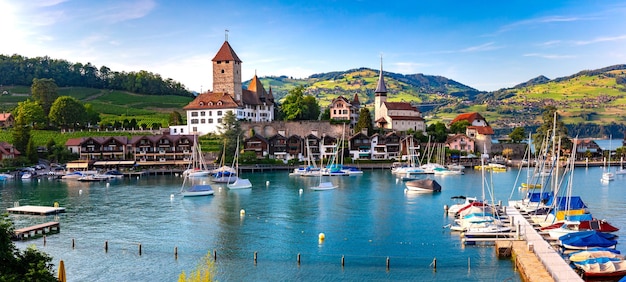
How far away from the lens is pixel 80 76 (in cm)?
14400

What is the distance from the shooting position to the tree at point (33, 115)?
9811cm

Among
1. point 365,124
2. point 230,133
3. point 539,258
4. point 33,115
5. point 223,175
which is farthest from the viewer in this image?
point 33,115

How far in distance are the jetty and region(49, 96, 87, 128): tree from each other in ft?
178

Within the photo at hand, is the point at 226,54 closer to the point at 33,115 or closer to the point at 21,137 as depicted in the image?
the point at 33,115

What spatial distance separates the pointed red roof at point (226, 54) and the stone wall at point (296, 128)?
44.3 feet

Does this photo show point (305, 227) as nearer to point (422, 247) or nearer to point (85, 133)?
point (422, 247)

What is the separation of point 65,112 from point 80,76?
4946 cm

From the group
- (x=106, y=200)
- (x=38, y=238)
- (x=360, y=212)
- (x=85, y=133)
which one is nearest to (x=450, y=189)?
(x=360, y=212)

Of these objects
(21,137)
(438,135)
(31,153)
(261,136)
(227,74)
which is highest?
(227,74)

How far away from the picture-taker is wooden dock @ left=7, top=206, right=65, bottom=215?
46656 mm

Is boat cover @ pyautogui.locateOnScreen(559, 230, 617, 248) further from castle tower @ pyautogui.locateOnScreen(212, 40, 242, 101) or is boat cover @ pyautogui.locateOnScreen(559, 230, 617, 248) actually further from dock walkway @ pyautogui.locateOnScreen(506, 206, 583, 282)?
castle tower @ pyautogui.locateOnScreen(212, 40, 242, 101)

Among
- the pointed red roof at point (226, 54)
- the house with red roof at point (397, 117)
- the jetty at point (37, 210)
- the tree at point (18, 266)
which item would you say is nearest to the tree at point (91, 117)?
the pointed red roof at point (226, 54)

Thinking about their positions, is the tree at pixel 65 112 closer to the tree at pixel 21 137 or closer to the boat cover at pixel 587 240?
the tree at pixel 21 137

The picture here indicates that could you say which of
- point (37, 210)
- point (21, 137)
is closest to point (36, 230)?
point (37, 210)
